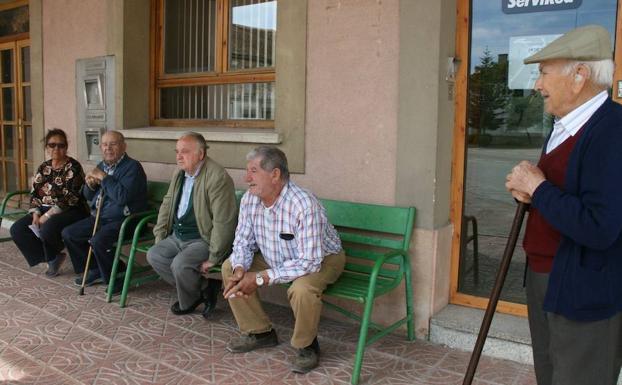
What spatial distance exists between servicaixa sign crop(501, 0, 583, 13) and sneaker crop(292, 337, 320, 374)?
7.84ft

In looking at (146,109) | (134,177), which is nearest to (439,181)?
(134,177)

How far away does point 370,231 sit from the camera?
3.90 metres

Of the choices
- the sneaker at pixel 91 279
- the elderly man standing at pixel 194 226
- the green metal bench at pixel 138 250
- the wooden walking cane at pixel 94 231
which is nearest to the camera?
the elderly man standing at pixel 194 226

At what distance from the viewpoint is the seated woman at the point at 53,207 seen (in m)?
5.16

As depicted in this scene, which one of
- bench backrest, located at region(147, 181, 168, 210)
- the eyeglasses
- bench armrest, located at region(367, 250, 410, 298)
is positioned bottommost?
bench armrest, located at region(367, 250, 410, 298)

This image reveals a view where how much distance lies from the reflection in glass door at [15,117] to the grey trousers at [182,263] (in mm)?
4410

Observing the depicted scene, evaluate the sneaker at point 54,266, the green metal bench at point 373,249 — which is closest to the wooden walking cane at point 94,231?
the sneaker at point 54,266

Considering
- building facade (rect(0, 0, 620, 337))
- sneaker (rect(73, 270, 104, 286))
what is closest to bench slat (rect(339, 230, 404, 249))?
building facade (rect(0, 0, 620, 337))

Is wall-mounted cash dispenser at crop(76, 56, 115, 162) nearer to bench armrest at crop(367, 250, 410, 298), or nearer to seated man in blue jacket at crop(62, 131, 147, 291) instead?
seated man in blue jacket at crop(62, 131, 147, 291)

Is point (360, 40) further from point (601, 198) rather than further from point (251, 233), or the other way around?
point (601, 198)

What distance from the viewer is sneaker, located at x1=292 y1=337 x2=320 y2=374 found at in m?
3.29

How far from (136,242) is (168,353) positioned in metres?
1.08

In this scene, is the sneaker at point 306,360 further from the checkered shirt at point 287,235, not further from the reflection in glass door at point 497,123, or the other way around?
the reflection in glass door at point 497,123

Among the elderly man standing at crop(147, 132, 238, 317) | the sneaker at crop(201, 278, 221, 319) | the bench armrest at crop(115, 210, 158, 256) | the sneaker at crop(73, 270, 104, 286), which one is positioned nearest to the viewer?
the elderly man standing at crop(147, 132, 238, 317)
